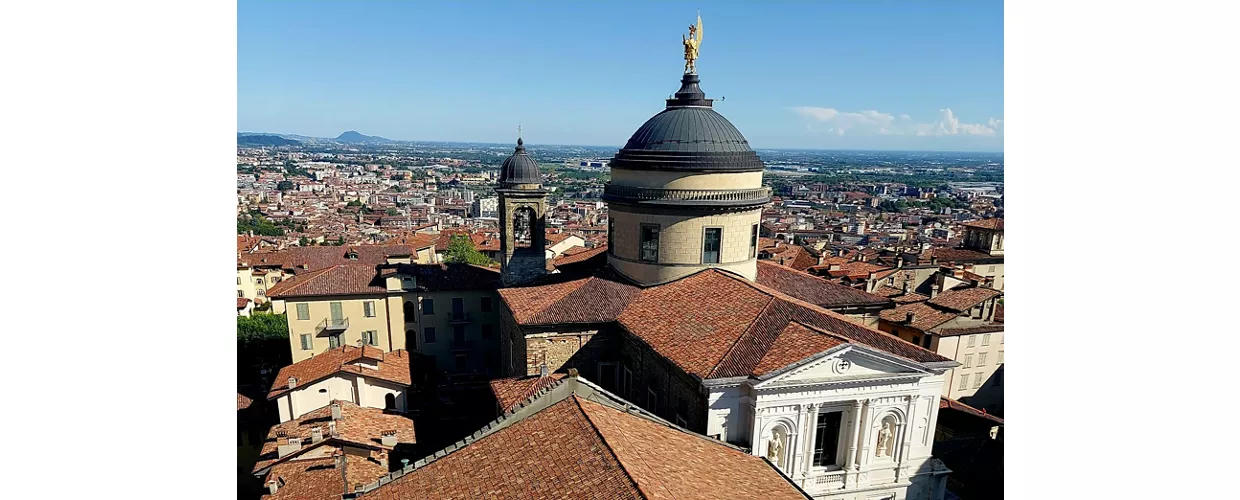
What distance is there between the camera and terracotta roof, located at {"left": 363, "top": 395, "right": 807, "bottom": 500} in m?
7.76

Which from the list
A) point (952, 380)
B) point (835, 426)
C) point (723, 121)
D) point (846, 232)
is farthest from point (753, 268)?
point (846, 232)

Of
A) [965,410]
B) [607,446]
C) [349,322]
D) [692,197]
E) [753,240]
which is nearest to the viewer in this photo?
[607,446]

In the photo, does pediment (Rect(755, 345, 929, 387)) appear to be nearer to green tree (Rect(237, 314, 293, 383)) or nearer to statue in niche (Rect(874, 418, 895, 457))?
statue in niche (Rect(874, 418, 895, 457))

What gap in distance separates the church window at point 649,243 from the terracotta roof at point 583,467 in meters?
7.39

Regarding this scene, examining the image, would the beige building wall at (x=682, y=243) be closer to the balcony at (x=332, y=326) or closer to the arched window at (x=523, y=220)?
the arched window at (x=523, y=220)

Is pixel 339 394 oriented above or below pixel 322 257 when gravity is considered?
below

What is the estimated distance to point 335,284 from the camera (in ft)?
89.9

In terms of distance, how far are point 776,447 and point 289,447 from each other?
11.7m

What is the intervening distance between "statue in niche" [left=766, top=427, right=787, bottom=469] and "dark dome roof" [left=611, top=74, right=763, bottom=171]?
24.1 feet

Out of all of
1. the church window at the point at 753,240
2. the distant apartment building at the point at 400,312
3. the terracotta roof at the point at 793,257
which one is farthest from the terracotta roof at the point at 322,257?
the church window at the point at 753,240

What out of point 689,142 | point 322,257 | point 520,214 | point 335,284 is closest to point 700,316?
point 689,142

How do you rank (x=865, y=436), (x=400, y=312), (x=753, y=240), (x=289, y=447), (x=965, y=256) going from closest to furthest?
1. (x=865, y=436)
2. (x=289, y=447)
3. (x=753, y=240)
4. (x=400, y=312)
5. (x=965, y=256)

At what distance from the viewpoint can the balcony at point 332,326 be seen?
26812 mm

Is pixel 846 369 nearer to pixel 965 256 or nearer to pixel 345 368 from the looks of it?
pixel 345 368
